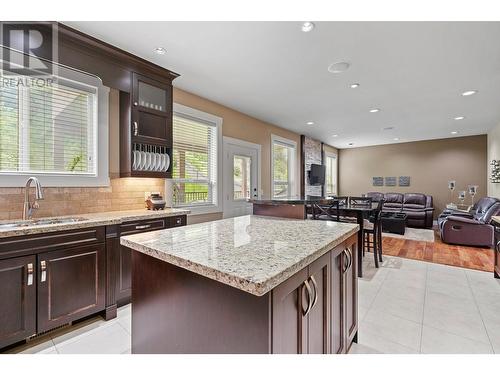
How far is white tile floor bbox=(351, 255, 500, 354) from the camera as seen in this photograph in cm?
187

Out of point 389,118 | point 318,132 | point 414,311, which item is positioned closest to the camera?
point 414,311

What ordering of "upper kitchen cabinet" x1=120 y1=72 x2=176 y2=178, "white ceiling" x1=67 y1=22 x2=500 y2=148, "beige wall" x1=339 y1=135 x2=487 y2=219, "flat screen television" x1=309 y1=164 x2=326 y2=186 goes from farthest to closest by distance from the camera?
"beige wall" x1=339 y1=135 x2=487 y2=219, "flat screen television" x1=309 y1=164 x2=326 y2=186, "upper kitchen cabinet" x1=120 y1=72 x2=176 y2=178, "white ceiling" x1=67 y1=22 x2=500 y2=148

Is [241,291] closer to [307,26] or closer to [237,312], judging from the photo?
[237,312]

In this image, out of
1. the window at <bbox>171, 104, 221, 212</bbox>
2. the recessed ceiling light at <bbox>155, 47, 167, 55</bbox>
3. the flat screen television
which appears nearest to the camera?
the recessed ceiling light at <bbox>155, 47, 167, 55</bbox>

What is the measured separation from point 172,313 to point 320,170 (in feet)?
22.3

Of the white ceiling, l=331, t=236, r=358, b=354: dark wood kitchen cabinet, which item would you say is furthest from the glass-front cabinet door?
l=331, t=236, r=358, b=354: dark wood kitchen cabinet

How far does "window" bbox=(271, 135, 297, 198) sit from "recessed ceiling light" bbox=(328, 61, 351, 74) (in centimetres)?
261

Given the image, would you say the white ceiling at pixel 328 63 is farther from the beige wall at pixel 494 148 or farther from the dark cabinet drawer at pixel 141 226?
the dark cabinet drawer at pixel 141 226

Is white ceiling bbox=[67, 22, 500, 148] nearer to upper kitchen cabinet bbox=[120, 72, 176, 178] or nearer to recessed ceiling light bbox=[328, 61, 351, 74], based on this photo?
recessed ceiling light bbox=[328, 61, 351, 74]

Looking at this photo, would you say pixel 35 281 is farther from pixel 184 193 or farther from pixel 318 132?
pixel 318 132

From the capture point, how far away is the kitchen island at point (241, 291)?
876mm

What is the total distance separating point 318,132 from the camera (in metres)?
6.41

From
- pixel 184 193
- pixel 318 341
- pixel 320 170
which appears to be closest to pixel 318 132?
pixel 320 170

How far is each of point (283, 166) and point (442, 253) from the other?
11.5 ft
